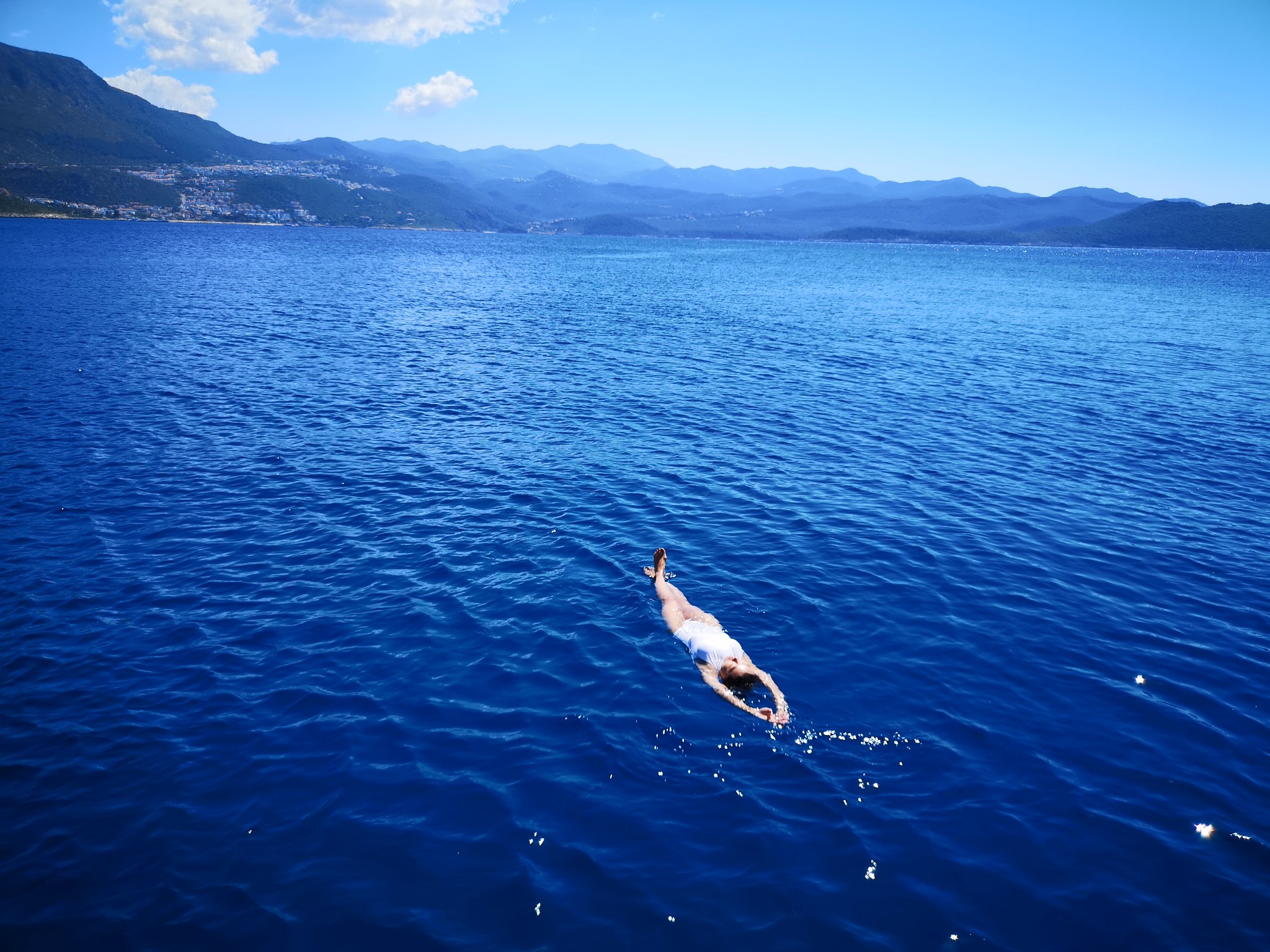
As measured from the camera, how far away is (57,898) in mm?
11570

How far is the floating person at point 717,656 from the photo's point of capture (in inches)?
645

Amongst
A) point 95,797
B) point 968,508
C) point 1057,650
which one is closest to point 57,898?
point 95,797

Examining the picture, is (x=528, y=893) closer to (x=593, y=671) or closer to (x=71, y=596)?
(x=593, y=671)

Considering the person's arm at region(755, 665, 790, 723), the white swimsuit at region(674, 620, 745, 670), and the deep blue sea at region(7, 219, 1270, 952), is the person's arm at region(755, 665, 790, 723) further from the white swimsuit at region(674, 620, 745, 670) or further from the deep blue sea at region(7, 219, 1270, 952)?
the white swimsuit at region(674, 620, 745, 670)

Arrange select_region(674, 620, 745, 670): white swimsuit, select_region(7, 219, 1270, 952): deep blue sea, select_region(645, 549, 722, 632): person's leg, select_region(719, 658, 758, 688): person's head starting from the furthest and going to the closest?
select_region(645, 549, 722, 632): person's leg < select_region(674, 620, 745, 670): white swimsuit < select_region(719, 658, 758, 688): person's head < select_region(7, 219, 1270, 952): deep blue sea

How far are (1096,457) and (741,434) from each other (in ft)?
58.6

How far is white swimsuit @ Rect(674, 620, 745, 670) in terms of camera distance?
17.6 m

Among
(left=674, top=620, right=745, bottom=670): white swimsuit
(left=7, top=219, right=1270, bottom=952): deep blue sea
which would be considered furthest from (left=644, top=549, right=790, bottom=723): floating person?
(left=7, top=219, right=1270, bottom=952): deep blue sea

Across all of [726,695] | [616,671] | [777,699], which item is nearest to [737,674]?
[726,695]

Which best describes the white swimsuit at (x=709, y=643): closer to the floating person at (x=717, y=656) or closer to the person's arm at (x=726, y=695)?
the floating person at (x=717, y=656)

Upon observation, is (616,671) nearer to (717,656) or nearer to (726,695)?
(717,656)

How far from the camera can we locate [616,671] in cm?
1802

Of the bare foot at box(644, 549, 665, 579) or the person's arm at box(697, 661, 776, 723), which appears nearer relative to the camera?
the person's arm at box(697, 661, 776, 723)

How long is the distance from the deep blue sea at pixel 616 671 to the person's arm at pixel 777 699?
36 centimetres
